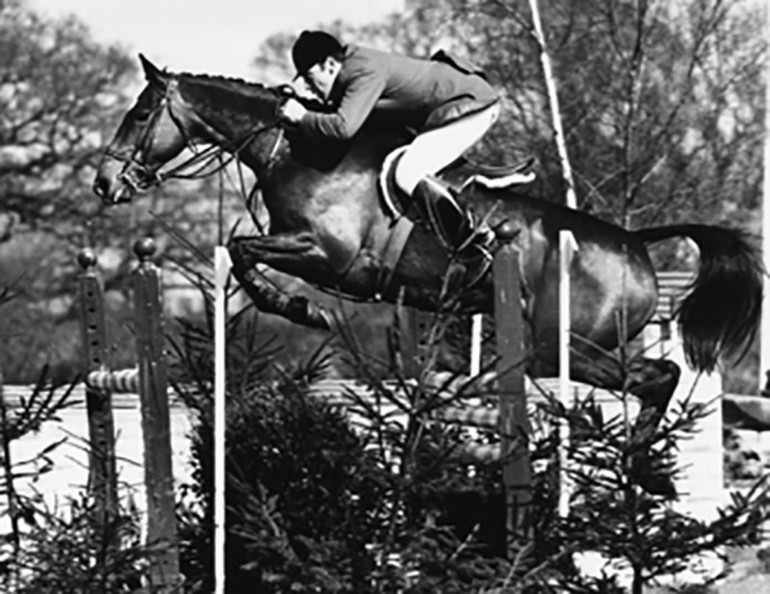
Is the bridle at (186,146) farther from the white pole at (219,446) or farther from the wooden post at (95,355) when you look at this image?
the white pole at (219,446)

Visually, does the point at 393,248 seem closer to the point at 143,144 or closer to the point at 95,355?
the point at 143,144

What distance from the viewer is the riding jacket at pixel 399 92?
28.2ft

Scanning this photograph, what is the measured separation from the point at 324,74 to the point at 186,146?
0.65 meters

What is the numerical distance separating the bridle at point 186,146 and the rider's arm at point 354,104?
1.12 ft

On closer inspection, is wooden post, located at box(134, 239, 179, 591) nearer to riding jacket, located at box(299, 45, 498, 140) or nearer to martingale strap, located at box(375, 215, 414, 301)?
riding jacket, located at box(299, 45, 498, 140)

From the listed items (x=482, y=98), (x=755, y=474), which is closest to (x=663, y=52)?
(x=755, y=474)

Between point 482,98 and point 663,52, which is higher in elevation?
point 663,52

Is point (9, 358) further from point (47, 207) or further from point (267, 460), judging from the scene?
point (267, 460)

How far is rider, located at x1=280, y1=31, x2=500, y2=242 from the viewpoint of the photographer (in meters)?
8.62

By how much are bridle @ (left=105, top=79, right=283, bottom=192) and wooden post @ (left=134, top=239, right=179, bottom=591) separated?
1831 mm

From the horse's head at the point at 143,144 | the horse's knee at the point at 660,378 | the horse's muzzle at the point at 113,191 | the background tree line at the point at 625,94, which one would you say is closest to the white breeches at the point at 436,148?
the horse's head at the point at 143,144

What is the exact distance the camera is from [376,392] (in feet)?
20.9

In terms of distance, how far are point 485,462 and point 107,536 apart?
3.85 feet

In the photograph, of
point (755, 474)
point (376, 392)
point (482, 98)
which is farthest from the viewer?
point (755, 474)
